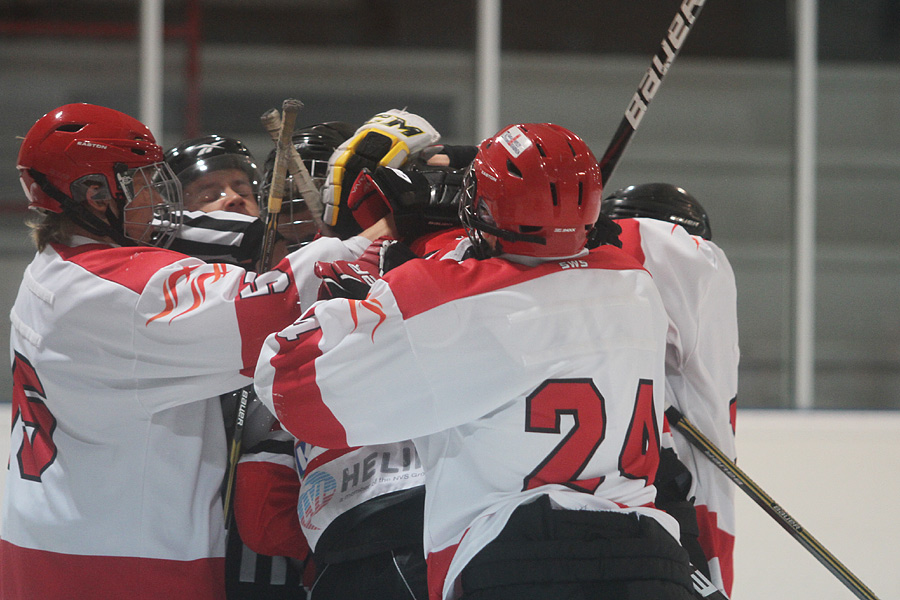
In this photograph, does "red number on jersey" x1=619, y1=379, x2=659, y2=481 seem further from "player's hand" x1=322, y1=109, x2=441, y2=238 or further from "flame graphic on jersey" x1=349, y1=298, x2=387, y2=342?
"player's hand" x1=322, y1=109, x2=441, y2=238

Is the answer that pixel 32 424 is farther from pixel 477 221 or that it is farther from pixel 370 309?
pixel 477 221

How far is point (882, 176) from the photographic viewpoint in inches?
188

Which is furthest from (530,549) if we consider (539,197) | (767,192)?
(767,192)

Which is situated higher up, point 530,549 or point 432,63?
point 432,63

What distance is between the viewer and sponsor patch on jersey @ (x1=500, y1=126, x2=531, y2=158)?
1.24 metres

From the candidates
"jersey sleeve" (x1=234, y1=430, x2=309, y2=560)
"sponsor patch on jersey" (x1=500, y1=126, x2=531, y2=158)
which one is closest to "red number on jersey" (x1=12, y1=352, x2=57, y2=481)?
"jersey sleeve" (x1=234, y1=430, x2=309, y2=560)

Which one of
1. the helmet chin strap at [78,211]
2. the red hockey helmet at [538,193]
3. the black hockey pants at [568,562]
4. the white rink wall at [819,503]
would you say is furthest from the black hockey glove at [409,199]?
the white rink wall at [819,503]

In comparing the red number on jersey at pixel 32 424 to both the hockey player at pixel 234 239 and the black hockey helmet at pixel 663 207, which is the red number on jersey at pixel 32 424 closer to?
the hockey player at pixel 234 239

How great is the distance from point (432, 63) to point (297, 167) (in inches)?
128

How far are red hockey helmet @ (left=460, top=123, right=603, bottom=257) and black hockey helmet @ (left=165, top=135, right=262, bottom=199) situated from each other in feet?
2.49

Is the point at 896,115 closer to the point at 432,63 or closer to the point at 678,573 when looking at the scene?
the point at 432,63

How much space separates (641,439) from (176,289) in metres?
0.75

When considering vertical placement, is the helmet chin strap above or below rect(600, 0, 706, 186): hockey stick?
below

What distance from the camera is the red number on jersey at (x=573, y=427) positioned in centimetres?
116
